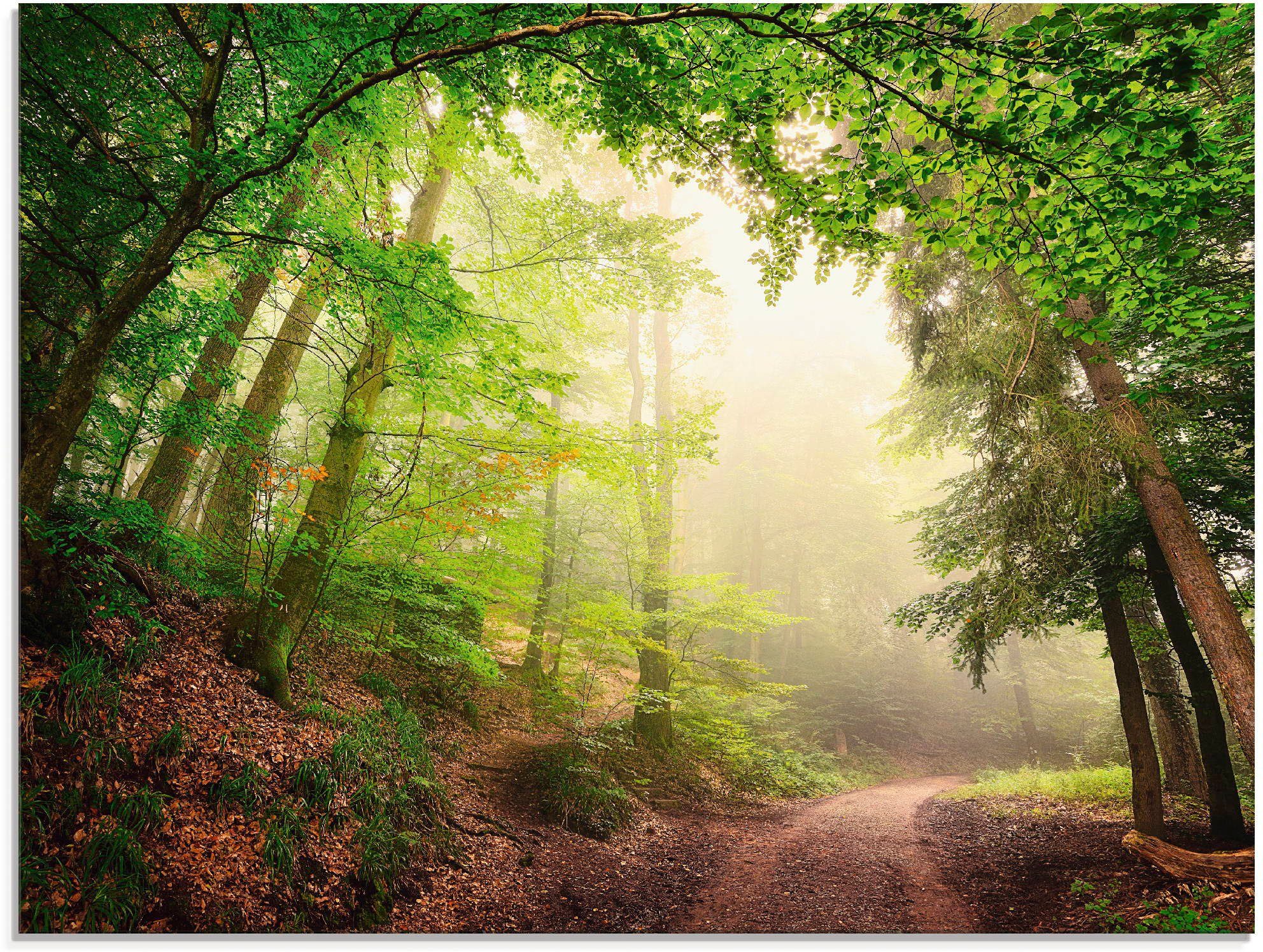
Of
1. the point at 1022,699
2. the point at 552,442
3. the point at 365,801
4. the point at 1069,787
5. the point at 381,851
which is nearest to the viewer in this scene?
the point at 381,851

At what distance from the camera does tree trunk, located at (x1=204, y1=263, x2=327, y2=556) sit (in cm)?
446

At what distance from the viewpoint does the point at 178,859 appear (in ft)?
8.16

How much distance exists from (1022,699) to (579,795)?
62.2ft

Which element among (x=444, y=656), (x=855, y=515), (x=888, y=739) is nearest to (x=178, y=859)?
(x=444, y=656)

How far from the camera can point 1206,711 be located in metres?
4.68

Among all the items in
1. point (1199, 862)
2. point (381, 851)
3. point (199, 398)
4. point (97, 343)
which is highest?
point (199, 398)

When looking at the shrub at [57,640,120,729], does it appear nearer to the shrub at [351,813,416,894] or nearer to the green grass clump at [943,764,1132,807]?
the shrub at [351,813,416,894]

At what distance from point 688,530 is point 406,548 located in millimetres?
Result: 17329

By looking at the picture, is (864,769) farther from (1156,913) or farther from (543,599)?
(1156,913)

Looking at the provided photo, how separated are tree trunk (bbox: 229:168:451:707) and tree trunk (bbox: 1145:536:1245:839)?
8.00 m

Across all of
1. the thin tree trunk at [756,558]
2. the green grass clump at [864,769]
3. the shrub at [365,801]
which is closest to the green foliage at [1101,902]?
the shrub at [365,801]

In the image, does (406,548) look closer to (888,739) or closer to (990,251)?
(990,251)

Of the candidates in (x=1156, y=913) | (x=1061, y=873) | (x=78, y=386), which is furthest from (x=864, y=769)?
(x=78, y=386)

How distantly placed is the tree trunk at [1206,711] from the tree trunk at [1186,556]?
57 cm
